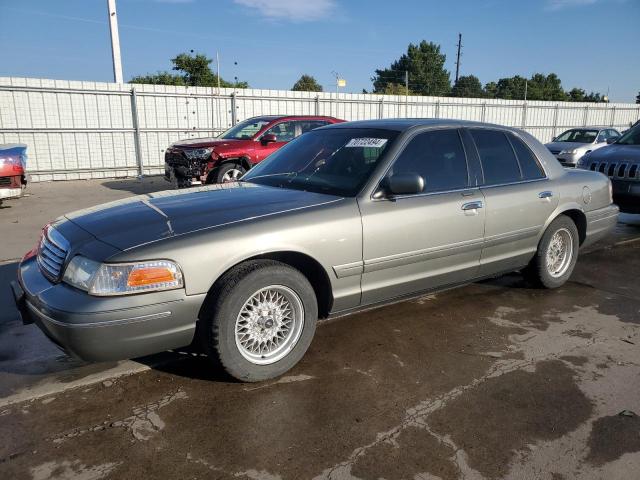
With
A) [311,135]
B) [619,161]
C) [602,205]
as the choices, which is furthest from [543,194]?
[619,161]

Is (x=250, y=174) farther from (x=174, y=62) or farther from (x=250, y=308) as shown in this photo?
(x=174, y=62)

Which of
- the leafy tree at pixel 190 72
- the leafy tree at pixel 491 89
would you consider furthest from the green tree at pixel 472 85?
the leafy tree at pixel 190 72

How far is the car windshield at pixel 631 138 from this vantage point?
320 inches

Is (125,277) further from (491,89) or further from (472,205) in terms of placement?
(491,89)

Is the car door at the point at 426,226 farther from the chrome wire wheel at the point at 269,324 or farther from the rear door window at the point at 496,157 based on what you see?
the chrome wire wheel at the point at 269,324

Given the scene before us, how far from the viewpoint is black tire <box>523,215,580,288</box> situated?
15.6 feet

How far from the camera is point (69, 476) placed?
92.7 inches

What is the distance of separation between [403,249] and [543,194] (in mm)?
1802

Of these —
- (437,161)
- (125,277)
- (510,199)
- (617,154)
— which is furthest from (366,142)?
(617,154)

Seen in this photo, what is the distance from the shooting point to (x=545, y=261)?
4.84m

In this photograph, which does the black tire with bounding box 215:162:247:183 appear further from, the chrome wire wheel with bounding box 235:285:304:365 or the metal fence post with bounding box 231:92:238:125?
the chrome wire wheel with bounding box 235:285:304:365

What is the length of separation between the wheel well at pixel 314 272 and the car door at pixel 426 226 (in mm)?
285

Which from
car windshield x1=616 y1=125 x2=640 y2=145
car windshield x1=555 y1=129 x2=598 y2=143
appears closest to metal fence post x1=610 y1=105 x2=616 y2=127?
car windshield x1=555 y1=129 x2=598 y2=143

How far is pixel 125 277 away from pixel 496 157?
3.26 m
